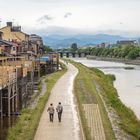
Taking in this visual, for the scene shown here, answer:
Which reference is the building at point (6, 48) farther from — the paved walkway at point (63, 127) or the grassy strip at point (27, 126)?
the paved walkway at point (63, 127)

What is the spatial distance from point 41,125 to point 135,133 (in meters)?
6.20

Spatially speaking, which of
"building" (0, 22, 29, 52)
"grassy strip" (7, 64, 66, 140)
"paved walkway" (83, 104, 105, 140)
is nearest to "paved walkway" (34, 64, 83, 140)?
"grassy strip" (7, 64, 66, 140)

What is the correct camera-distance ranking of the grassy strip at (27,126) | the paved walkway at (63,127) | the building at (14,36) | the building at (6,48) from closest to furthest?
the paved walkway at (63,127), the grassy strip at (27,126), the building at (6,48), the building at (14,36)

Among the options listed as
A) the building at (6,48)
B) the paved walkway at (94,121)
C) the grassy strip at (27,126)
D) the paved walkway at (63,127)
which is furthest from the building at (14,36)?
the paved walkway at (63,127)

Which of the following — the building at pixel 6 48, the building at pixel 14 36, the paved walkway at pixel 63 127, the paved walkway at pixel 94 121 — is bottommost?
the paved walkway at pixel 94 121

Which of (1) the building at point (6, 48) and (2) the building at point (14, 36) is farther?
(2) the building at point (14, 36)

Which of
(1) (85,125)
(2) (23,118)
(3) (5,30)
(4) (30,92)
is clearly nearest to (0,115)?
(2) (23,118)

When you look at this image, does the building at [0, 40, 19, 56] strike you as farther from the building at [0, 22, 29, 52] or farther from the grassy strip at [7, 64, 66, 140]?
the grassy strip at [7, 64, 66, 140]

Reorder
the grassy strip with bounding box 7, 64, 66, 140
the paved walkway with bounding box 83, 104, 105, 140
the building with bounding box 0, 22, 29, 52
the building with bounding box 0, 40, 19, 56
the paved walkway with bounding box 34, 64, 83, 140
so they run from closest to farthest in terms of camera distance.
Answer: the paved walkway with bounding box 34, 64, 83, 140, the grassy strip with bounding box 7, 64, 66, 140, the paved walkway with bounding box 83, 104, 105, 140, the building with bounding box 0, 40, 19, 56, the building with bounding box 0, 22, 29, 52

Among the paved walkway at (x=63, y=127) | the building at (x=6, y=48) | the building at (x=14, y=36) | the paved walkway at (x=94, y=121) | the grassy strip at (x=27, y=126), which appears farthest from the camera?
the building at (x=14, y=36)

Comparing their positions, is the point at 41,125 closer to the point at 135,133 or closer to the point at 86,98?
the point at 135,133

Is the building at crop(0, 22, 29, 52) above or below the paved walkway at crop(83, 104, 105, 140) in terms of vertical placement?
above

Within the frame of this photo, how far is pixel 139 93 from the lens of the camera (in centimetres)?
6256

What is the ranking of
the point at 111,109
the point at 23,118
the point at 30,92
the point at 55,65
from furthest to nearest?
the point at 55,65
the point at 30,92
the point at 111,109
the point at 23,118
